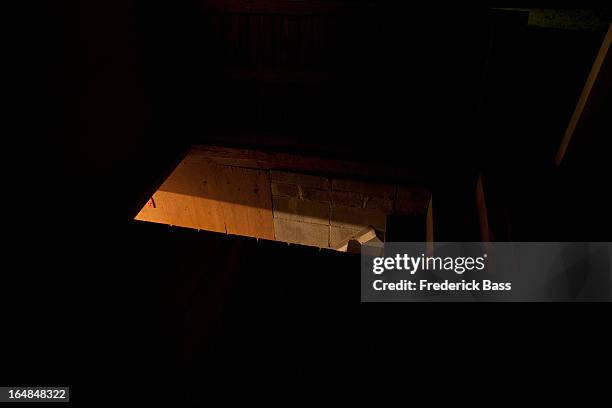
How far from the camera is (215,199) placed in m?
5.55

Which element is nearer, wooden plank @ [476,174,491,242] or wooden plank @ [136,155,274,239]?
wooden plank @ [476,174,491,242]

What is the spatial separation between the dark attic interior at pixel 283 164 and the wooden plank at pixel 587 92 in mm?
18

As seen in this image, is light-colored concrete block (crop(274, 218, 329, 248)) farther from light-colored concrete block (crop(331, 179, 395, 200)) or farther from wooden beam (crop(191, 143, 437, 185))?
wooden beam (crop(191, 143, 437, 185))

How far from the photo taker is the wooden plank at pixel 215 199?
513cm

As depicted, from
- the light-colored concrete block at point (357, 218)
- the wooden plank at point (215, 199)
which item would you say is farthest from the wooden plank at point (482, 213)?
the wooden plank at point (215, 199)

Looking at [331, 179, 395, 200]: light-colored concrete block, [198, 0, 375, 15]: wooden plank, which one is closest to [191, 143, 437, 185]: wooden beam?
[331, 179, 395, 200]: light-colored concrete block

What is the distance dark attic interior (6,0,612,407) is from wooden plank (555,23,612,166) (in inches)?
0.7

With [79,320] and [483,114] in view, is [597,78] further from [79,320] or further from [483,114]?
[79,320]

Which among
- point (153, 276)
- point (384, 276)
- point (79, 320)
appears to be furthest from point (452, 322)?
point (79, 320)

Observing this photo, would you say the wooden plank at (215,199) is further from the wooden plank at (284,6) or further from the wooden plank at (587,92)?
the wooden plank at (587,92)

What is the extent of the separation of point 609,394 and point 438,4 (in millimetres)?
3135

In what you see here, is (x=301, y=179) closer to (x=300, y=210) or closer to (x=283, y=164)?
(x=283, y=164)

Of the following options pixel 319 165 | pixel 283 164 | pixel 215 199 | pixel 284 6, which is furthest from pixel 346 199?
pixel 284 6

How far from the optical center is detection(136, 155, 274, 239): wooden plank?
→ 16.8ft
